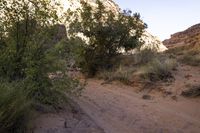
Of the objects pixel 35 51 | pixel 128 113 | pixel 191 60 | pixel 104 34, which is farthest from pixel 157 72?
pixel 35 51

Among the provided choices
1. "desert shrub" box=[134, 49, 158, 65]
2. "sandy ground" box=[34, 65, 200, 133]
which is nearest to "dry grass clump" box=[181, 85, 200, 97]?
"sandy ground" box=[34, 65, 200, 133]

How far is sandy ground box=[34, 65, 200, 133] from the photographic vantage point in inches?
258

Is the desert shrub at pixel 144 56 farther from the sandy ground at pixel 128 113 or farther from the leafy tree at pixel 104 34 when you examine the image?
the sandy ground at pixel 128 113

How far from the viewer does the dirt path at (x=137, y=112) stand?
25.4 feet

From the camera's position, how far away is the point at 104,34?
48.0ft

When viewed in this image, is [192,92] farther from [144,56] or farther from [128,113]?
[144,56]

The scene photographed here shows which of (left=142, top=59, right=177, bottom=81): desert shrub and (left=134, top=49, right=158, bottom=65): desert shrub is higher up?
(left=134, top=49, right=158, bottom=65): desert shrub

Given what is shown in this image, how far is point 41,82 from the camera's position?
7094 mm

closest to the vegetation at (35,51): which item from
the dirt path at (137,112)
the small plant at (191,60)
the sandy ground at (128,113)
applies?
the sandy ground at (128,113)

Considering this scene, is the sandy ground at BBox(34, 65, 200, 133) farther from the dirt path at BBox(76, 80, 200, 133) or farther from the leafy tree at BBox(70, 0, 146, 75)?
the leafy tree at BBox(70, 0, 146, 75)

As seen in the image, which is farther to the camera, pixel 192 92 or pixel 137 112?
pixel 192 92

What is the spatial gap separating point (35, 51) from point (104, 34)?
24.4 feet

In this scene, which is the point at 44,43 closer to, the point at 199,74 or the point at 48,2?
the point at 48,2

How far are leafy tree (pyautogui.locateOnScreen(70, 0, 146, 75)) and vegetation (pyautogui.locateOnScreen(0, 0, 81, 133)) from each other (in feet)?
21.1
